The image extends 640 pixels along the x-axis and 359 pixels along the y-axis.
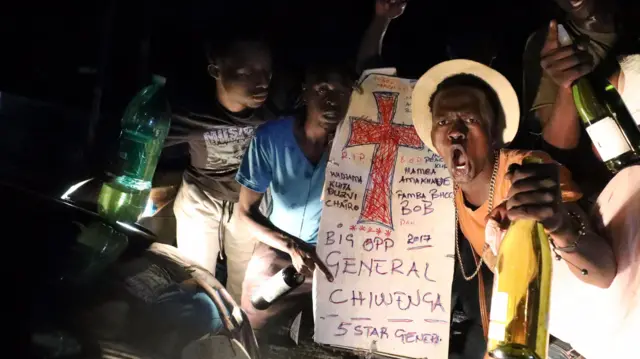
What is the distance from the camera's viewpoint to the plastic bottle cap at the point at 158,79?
229 cm

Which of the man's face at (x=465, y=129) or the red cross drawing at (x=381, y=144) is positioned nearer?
the man's face at (x=465, y=129)

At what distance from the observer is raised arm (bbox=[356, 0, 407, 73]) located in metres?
2.14

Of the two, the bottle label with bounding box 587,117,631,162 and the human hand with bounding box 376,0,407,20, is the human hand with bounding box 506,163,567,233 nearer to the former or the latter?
the bottle label with bounding box 587,117,631,162

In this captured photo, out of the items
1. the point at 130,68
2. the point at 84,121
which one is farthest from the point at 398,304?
the point at 84,121

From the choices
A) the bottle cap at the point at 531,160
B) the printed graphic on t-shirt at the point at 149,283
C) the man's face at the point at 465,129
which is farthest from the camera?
the man's face at the point at 465,129

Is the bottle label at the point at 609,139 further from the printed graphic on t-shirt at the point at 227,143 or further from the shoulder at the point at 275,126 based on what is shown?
the printed graphic on t-shirt at the point at 227,143

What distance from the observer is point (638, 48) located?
70.7 inches

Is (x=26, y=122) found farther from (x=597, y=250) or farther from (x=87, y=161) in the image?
(x=597, y=250)

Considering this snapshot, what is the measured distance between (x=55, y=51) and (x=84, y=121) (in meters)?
0.39

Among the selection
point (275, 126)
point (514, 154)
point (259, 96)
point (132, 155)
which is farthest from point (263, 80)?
point (514, 154)

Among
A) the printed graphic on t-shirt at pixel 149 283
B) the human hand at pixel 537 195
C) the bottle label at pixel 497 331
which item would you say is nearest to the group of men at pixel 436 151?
the human hand at pixel 537 195

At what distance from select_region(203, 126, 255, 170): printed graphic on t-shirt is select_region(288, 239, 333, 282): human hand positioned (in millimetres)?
397

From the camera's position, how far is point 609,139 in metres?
1.69

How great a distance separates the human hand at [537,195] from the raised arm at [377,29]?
0.85m
